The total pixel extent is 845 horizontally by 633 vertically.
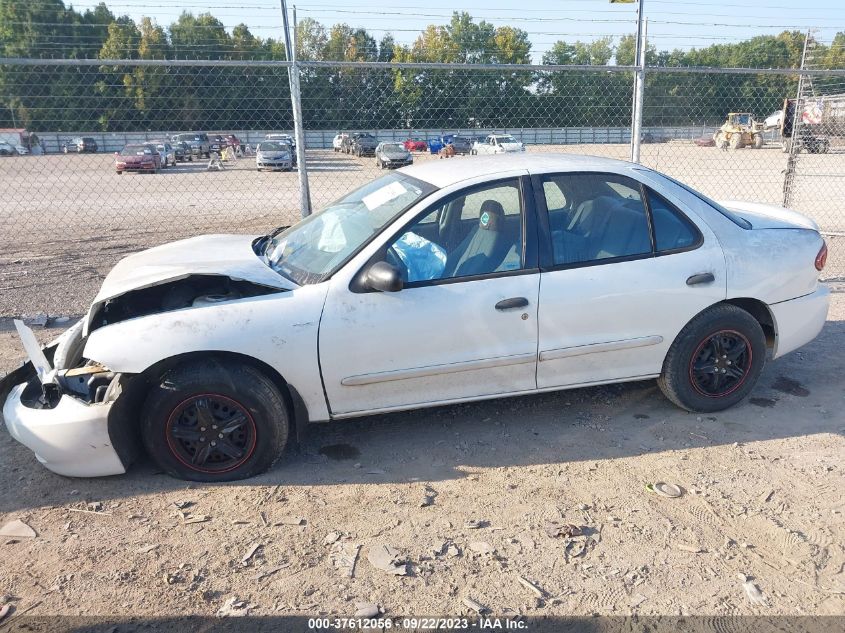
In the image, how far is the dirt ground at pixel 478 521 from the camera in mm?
2846

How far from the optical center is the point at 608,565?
3.02 meters

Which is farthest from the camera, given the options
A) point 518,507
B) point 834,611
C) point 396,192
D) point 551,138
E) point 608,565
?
point 551,138

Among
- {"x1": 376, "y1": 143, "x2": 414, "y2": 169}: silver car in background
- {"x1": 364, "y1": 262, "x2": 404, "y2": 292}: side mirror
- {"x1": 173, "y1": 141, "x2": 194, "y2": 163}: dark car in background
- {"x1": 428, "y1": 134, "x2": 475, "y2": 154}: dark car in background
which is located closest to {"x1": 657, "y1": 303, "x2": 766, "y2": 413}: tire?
{"x1": 364, "y1": 262, "x2": 404, "y2": 292}: side mirror

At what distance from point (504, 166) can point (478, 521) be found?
2.07m

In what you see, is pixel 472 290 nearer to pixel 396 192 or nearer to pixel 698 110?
pixel 396 192

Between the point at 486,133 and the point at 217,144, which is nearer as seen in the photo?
the point at 486,133

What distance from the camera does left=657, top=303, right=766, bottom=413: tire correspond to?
13.9 ft

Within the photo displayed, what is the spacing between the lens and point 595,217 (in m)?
4.17

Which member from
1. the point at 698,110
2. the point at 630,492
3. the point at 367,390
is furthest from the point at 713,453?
the point at 698,110

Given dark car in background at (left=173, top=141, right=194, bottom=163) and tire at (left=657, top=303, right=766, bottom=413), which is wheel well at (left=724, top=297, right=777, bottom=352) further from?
dark car in background at (left=173, top=141, right=194, bottom=163)

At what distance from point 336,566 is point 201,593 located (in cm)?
56

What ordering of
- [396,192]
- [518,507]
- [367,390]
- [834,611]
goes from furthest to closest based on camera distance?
1. [396,192]
2. [367,390]
3. [518,507]
4. [834,611]

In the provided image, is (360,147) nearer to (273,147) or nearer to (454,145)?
(454,145)

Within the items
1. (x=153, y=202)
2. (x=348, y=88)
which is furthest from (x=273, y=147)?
(x=348, y=88)
